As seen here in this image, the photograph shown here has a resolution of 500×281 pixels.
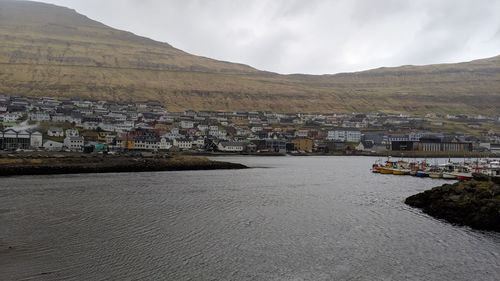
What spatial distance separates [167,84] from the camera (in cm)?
15862

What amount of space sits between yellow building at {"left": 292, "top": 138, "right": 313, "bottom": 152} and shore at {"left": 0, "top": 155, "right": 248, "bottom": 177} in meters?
43.8

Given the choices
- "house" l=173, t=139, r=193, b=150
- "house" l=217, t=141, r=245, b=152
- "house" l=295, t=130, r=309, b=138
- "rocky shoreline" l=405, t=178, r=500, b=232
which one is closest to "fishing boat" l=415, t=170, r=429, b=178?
"rocky shoreline" l=405, t=178, r=500, b=232

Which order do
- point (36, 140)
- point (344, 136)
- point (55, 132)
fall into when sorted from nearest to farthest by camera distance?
point (36, 140) → point (55, 132) → point (344, 136)

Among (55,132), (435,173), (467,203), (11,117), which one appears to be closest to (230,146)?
(55,132)

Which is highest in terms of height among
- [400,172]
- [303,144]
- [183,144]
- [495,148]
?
[495,148]

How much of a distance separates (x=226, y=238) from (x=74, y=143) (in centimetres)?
5436

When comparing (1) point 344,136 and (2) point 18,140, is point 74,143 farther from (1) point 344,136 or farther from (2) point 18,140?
(1) point 344,136

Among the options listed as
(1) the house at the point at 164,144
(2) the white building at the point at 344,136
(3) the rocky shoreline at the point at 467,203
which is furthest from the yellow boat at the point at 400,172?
(2) the white building at the point at 344,136

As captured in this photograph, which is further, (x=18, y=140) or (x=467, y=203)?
(x=18, y=140)

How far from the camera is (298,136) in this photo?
104125mm

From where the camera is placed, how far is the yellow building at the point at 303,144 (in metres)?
96.7

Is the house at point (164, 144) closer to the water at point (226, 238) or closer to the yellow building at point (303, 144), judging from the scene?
the yellow building at point (303, 144)

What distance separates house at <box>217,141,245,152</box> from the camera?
85500mm

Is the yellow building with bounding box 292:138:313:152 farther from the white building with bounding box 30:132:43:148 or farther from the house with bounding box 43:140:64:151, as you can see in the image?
the white building with bounding box 30:132:43:148
